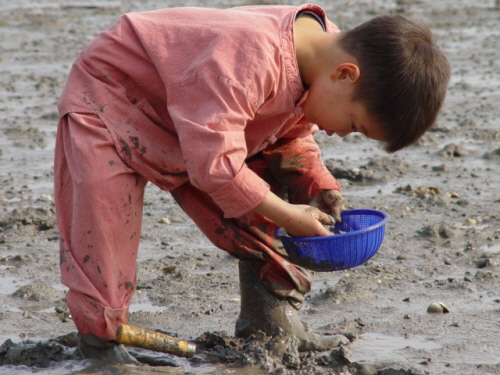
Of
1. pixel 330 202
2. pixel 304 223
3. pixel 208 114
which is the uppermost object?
pixel 208 114

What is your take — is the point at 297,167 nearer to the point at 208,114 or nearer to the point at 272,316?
the point at 272,316

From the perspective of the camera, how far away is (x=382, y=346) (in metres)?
3.12

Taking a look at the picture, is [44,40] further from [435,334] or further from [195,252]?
[435,334]

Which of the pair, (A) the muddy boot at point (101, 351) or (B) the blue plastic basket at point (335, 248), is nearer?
(B) the blue plastic basket at point (335, 248)

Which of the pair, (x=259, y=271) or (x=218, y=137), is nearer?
(x=218, y=137)

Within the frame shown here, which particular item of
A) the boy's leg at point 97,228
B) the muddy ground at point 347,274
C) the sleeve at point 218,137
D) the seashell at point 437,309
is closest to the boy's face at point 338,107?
the sleeve at point 218,137

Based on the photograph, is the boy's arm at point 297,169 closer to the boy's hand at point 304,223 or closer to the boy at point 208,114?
the boy at point 208,114

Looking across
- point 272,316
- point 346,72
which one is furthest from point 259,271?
point 346,72

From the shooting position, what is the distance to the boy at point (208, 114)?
2.52 metres

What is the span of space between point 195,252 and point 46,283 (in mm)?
783

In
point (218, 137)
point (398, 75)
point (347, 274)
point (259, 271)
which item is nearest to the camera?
point (218, 137)

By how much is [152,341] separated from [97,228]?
17.6 inches

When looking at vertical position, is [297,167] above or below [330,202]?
above

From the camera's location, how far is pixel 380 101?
2.61m
